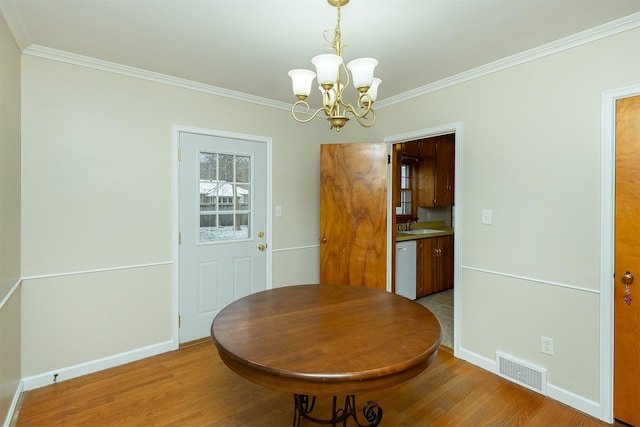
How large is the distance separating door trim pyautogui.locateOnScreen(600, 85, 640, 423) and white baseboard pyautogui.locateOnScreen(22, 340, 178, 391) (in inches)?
126

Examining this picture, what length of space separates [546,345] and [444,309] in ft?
5.44

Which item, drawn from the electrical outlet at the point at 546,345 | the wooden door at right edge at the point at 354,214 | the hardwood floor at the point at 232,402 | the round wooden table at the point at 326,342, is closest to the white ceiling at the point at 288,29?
the wooden door at right edge at the point at 354,214

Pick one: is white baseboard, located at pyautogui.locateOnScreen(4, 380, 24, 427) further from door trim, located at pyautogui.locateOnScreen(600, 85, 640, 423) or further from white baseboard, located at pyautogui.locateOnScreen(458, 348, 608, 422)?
door trim, located at pyautogui.locateOnScreen(600, 85, 640, 423)

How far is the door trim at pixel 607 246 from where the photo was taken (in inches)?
75.7

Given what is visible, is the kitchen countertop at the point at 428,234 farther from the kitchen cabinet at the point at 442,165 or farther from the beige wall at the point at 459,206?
the beige wall at the point at 459,206

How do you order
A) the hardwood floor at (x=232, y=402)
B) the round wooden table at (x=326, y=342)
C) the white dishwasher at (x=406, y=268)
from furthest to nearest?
the white dishwasher at (x=406, y=268)
the hardwood floor at (x=232, y=402)
the round wooden table at (x=326, y=342)

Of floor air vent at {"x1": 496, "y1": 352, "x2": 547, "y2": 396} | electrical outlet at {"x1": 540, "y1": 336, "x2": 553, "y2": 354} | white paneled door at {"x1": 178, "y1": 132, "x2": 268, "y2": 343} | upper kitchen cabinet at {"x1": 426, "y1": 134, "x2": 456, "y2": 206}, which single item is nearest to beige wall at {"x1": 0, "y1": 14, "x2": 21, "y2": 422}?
white paneled door at {"x1": 178, "y1": 132, "x2": 268, "y2": 343}

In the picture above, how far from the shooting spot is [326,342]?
131 centimetres

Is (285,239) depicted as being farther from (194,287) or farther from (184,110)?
(184,110)

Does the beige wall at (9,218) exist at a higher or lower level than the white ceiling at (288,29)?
lower

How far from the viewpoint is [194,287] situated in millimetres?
2979

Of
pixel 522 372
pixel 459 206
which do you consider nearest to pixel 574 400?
pixel 522 372

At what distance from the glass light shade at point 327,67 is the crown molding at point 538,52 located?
5.20 feet

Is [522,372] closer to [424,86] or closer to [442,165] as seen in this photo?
[424,86]
